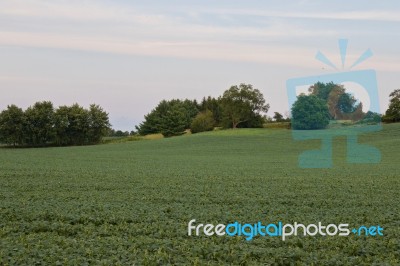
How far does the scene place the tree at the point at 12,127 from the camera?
72312mm

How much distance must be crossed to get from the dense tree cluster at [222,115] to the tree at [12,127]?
3710cm

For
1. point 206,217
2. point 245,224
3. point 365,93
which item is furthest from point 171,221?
point 365,93

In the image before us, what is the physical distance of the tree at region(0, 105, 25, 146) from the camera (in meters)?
72.3

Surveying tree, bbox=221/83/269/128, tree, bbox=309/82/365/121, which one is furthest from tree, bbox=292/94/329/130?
tree, bbox=221/83/269/128

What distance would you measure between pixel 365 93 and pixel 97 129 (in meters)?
67.3

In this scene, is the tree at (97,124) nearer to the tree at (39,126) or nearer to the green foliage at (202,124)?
the tree at (39,126)

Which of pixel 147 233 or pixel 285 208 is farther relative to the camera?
pixel 285 208

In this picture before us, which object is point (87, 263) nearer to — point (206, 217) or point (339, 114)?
point (206, 217)

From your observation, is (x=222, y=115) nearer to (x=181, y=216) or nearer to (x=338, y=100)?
(x=338, y=100)

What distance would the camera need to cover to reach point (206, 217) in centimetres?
1120

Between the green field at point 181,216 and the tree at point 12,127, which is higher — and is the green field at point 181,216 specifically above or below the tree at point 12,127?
below

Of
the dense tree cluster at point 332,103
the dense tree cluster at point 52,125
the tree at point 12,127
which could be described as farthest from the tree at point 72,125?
the dense tree cluster at point 332,103

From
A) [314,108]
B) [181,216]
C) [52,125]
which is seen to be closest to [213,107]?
[52,125]

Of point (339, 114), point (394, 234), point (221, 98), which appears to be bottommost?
point (394, 234)
